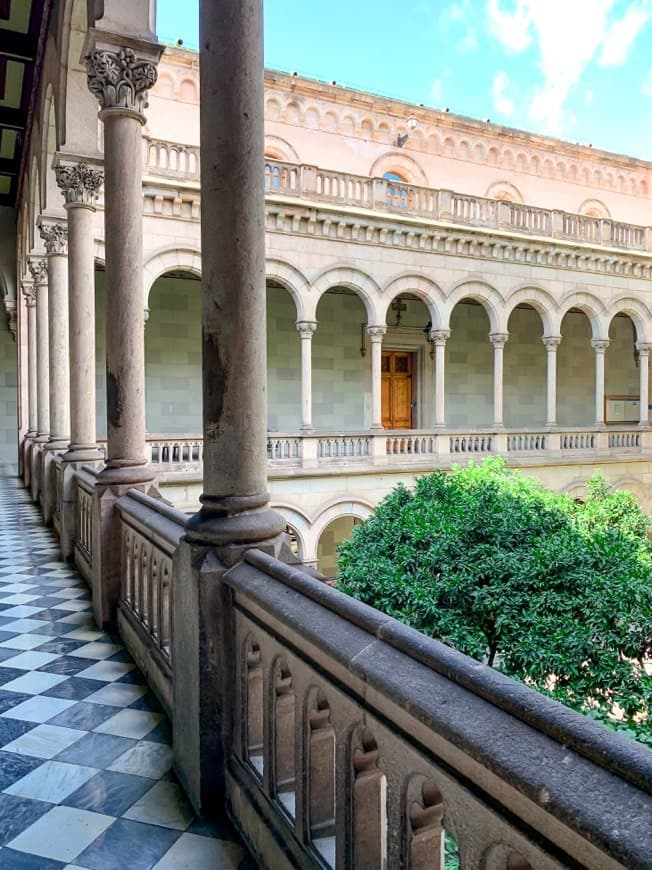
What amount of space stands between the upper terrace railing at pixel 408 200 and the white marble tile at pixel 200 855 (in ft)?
37.9

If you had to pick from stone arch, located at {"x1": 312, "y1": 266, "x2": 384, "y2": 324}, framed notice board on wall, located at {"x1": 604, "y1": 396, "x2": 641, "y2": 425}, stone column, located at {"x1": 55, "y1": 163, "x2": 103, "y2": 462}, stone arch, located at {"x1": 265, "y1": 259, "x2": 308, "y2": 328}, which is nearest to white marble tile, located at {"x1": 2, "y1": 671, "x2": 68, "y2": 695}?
stone column, located at {"x1": 55, "y1": 163, "x2": 103, "y2": 462}

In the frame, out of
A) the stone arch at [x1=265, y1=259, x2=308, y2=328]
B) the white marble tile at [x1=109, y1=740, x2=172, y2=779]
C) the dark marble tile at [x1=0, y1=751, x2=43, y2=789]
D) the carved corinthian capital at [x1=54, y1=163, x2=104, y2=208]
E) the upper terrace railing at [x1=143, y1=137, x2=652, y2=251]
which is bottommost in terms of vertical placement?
the dark marble tile at [x1=0, y1=751, x2=43, y2=789]

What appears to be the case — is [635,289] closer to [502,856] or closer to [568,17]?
[568,17]

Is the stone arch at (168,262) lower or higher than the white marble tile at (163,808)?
higher

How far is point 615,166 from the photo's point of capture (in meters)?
20.7

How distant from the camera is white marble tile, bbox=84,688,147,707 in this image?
10.4 ft

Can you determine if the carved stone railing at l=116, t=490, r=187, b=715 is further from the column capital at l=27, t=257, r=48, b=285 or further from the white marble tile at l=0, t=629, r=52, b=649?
the column capital at l=27, t=257, r=48, b=285

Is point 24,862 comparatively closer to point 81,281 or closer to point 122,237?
point 122,237

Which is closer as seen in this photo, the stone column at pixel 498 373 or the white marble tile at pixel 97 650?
the white marble tile at pixel 97 650

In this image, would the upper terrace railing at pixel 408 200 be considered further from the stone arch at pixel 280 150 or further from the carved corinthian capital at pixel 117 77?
the carved corinthian capital at pixel 117 77

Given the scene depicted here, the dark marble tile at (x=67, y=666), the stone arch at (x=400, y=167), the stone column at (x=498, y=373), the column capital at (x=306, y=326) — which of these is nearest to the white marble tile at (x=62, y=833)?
the dark marble tile at (x=67, y=666)

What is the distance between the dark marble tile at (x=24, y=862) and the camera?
201cm

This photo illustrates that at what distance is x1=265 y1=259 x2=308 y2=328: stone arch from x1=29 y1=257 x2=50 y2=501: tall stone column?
4312 mm

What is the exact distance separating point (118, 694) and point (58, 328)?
18.0 ft
